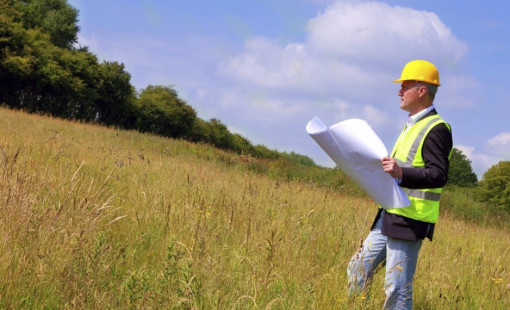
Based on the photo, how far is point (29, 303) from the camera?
252cm

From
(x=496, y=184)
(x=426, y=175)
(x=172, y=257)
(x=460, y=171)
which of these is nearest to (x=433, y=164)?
(x=426, y=175)

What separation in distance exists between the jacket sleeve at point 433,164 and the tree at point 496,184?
Result: 29359 millimetres

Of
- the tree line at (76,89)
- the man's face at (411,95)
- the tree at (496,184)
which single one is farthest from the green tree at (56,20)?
the man's face at (411,95)

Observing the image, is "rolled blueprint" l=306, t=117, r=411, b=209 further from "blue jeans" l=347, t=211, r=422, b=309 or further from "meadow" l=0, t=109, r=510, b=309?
"meadow" l=0, t=109, r=510, b=309

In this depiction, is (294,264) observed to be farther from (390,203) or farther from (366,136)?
(366,136)

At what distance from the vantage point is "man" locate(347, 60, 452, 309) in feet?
Answer: 8.70

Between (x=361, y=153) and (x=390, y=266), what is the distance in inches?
31.9

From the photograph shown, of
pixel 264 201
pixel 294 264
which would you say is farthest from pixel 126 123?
pixel 294 264

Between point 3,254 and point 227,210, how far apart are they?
266 cm

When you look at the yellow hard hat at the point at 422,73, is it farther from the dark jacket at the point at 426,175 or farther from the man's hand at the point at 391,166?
the man's hand at the point at 391,166

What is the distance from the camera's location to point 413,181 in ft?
8.50

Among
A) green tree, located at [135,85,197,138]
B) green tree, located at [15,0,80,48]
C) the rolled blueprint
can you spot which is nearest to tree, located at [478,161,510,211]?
green tree, located at [135,85,197,138]

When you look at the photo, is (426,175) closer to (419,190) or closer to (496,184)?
(419,190)

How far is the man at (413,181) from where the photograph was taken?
2.65 m
